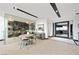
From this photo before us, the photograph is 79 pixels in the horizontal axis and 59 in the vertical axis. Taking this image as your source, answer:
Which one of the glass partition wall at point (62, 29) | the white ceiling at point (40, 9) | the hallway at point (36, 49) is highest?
the white ceiling at point (40, 9)

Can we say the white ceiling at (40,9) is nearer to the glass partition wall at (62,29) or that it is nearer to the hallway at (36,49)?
the glass partition wall at (62,29)

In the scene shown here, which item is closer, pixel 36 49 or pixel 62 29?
pixel 36 49

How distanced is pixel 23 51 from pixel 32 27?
0.78 meters

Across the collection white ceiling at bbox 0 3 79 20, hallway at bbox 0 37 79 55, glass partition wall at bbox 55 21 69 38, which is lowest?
hallway at bbox 0 37 79 55

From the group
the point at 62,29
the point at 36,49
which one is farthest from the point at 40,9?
the point at 36,49

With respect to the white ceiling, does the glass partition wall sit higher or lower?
lower

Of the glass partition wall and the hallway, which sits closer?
the hallway

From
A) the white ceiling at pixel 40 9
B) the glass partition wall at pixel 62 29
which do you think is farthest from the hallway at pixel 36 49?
the white ceiling at pixel 40 9

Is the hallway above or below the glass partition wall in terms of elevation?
below

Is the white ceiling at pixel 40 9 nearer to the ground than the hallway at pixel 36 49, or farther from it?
farther from it

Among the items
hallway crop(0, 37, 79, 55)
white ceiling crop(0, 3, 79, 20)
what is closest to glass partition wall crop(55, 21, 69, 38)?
white ceiling crop(0, 3, 79, 20)

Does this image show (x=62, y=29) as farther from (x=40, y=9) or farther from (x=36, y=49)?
(x=36, y=49)

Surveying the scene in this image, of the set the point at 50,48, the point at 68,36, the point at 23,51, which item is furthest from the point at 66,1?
the point at 23,51

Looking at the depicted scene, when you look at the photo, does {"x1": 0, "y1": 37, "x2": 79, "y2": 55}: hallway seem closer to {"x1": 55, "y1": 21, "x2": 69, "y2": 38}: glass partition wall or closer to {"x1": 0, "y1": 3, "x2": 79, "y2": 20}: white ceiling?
{"x1": 55, "y1": 21, "x2": 69, "y2": 38}: glass partition wall
